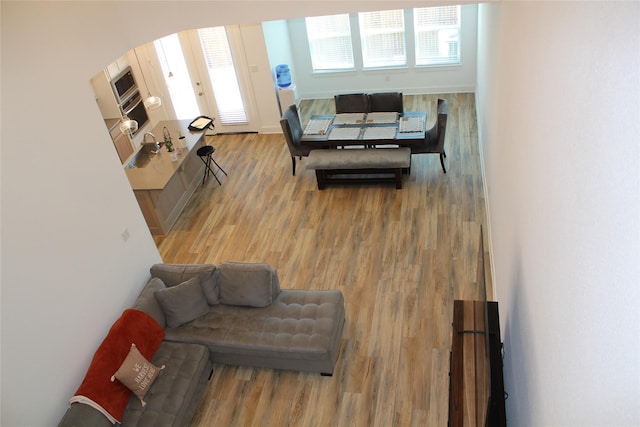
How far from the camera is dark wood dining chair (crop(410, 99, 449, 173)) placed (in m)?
7.20

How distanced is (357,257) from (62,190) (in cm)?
337

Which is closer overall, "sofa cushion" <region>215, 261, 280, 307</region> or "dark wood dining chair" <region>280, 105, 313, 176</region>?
"sofa cushion" <region>215, 261, 280, 307</region>

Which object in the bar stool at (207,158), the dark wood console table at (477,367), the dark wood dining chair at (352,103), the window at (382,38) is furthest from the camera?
the window at (382,38)

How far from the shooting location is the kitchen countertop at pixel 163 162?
7129 mm

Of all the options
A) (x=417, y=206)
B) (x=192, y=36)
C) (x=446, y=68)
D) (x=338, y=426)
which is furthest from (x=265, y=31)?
(x=338, y=426)

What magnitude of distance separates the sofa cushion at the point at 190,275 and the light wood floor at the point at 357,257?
80cm

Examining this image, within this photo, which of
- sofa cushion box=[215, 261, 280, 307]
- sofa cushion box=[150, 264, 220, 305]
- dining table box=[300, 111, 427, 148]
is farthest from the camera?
dining table box=[300, 111, 427, 148]

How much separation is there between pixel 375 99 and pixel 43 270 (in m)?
5.64

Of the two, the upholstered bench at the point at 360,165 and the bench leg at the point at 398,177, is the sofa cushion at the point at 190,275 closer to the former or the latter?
the upholstered bench at the point at 360,165

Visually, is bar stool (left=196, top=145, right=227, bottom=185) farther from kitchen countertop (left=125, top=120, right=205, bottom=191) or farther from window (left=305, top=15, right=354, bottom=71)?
window (left=305, top=15, right=354, bottom=71)

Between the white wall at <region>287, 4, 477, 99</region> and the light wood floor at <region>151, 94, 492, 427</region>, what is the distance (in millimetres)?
966

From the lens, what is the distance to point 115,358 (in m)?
4.69

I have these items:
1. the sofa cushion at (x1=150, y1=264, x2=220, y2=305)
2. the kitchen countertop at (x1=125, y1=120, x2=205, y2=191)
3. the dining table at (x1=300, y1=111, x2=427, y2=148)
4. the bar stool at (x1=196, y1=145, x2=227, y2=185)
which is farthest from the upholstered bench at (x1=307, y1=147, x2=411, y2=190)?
the sofa cushion at (x1=150, y1=264, x2=220, y2=305)

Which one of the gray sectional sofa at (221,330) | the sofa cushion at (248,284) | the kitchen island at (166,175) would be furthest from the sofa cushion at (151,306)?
the kitchen island at (166,175)
